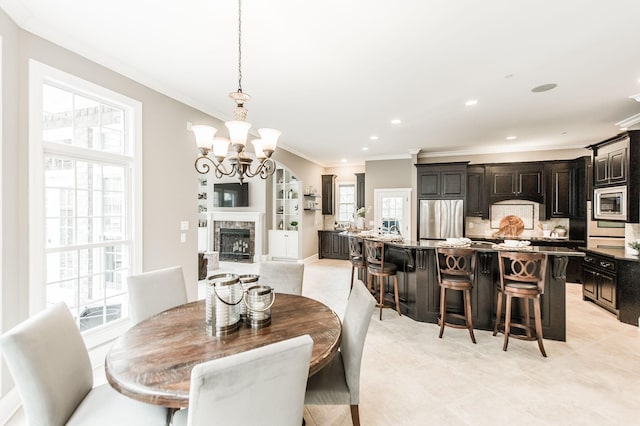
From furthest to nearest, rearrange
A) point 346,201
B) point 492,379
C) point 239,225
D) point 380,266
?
point 346,201, point 239,225, point 380,266, point 492,379

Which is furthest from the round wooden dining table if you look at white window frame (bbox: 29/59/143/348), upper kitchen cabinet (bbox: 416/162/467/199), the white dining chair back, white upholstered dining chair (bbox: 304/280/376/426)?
upper kitchen cabinet (bbox: 416/162/467/199)

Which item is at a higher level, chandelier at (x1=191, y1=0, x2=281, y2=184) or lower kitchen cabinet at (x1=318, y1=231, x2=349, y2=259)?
chandelier at (x1=191, y1=0, x2=281, y2=184)

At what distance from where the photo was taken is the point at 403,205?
6.88m

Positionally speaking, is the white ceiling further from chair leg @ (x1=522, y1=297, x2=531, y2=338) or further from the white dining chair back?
chair leg @ (x1=522, y1=297, x2=531, y2=338)

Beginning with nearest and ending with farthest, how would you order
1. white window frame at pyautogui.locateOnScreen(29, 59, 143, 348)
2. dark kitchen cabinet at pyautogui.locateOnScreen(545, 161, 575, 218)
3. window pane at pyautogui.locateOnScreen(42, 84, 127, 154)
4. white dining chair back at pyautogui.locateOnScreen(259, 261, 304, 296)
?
1. white window frame at pyautogui.locateOnScreen(29, 59, 143, 348)
2. window pane at pyautogui.locateOnScreen(42, 84, 127, 154)
3. white dining chair back at pyautogui.locateOnScreen(259, 261, 304, 296)
4. dark kitchen cabinet at pyautogui.locateOnScreen(545, 161, 575, 218)

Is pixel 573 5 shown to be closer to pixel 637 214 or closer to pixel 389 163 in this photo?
pixel 637 214

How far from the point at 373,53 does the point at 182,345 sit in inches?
105

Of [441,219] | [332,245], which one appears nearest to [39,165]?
[441,219]

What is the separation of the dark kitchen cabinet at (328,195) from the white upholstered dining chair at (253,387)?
7418mm

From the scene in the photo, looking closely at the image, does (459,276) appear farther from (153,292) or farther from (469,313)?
(153,292)

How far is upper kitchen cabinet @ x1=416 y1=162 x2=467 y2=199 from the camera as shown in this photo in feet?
19.8

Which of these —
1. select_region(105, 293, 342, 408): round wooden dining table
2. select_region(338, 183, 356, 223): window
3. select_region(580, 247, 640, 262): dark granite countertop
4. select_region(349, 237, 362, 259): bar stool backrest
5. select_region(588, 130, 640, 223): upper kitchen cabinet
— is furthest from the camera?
select_region(338, 183, 356, 223): window

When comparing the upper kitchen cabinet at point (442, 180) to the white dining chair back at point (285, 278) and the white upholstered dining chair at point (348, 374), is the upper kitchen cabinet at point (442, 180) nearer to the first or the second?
the white dining chair back at point (285, 278)

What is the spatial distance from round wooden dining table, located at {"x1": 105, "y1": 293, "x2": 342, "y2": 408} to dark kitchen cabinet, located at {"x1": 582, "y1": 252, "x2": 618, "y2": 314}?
14.3 ft
